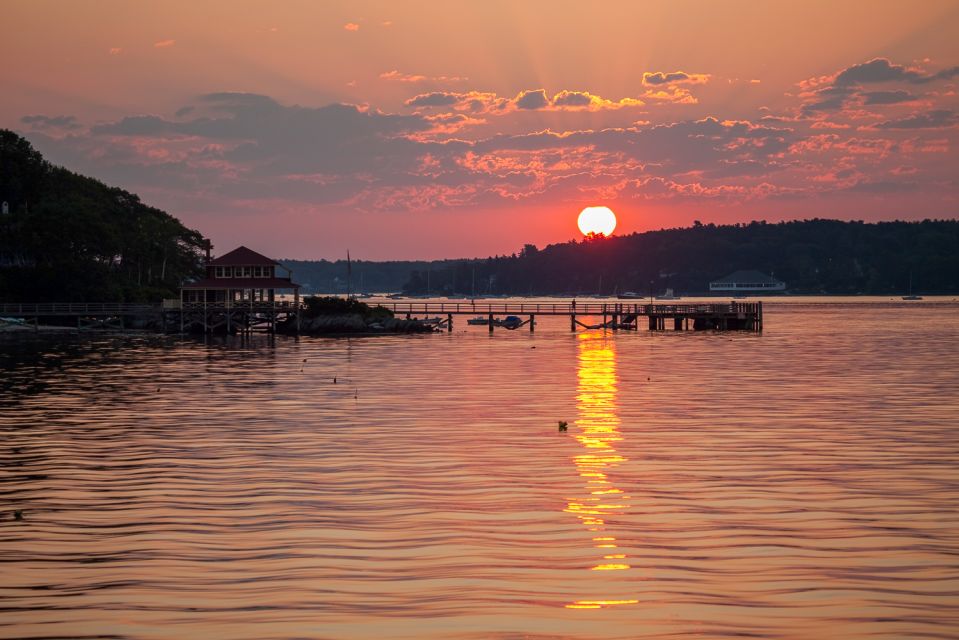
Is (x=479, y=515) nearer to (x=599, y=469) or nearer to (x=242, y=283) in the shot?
(x=599, y=469)

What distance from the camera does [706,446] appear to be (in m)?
27.6

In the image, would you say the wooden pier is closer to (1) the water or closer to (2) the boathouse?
(2) the boathouse

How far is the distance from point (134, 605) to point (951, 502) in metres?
15.0

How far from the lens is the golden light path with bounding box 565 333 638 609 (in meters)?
15.3

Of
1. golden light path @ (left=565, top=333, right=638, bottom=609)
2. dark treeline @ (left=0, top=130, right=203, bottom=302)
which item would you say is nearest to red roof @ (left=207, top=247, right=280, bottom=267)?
dark treeline @ (left=0, top=130, right=203, bottom=302)

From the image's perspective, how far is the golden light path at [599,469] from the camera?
1531 cm

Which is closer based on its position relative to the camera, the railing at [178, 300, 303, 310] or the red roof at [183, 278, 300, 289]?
the red roof at [183, 278, 300, 289]

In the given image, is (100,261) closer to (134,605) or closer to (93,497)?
(93,497)

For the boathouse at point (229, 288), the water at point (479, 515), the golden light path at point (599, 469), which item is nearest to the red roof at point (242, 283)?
the boathouse at point (229, 288)

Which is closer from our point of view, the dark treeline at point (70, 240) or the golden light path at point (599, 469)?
the golden light path at point (599, 469)

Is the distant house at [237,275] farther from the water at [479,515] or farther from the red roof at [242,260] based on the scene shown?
the water at [479,515]

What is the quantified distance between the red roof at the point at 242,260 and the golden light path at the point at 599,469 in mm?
61673

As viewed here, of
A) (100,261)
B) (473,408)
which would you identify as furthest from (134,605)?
(100,261)

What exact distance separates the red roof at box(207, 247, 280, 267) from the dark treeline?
21442mm
